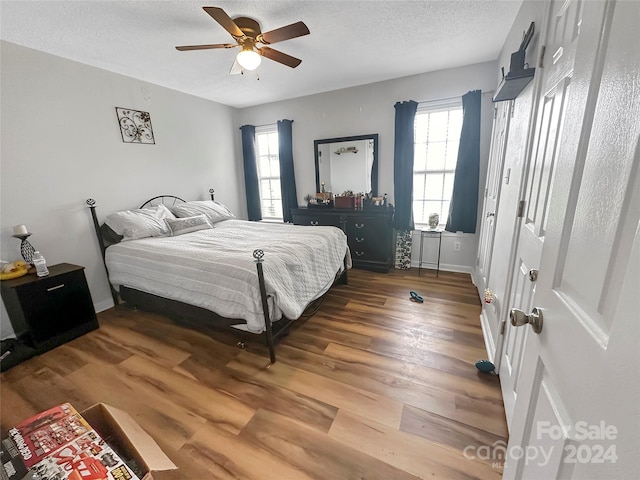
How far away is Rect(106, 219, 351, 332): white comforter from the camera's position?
1.96 metres

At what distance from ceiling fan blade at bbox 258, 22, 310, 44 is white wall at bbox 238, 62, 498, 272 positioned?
1988 mm

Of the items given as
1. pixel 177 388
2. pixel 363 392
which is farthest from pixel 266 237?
pixel 363 392

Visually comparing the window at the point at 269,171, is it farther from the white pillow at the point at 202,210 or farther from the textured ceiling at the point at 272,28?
the textured ceiling at the point at 272,28

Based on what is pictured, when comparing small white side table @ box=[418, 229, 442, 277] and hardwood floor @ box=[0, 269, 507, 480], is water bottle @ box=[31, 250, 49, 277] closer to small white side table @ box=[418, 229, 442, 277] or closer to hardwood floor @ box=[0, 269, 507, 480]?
hardwood floor @ box=[0, 269, 507, 480]

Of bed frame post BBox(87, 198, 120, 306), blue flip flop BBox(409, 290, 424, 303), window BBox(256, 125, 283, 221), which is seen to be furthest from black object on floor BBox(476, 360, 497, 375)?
window BBox(256, 125, 283, 221)

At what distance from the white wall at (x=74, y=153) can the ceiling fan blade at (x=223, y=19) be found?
1.99 meters

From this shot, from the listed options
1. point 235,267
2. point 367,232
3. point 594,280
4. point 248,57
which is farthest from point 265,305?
point 367,232

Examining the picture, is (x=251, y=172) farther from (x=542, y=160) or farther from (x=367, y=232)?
(x=542, y=160)

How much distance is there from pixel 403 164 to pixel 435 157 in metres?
0.44

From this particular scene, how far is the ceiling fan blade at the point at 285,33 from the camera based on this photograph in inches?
70.6

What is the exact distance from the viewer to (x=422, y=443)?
138 centimetres

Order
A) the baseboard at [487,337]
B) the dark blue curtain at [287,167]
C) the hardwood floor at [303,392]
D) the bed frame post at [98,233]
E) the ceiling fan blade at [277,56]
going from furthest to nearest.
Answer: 1. the dark blue curtain at [287,167]
2. the bed frame post at [98,233]
3. the ceiling fan blade at [277,56]
4. the baseboard at [487,337]
5. the hardwood floor at [303,392]

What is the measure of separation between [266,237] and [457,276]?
2534 mm

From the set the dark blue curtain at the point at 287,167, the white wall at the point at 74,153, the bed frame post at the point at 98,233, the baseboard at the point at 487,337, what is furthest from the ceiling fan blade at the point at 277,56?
the baseboard at the point at 487,337
